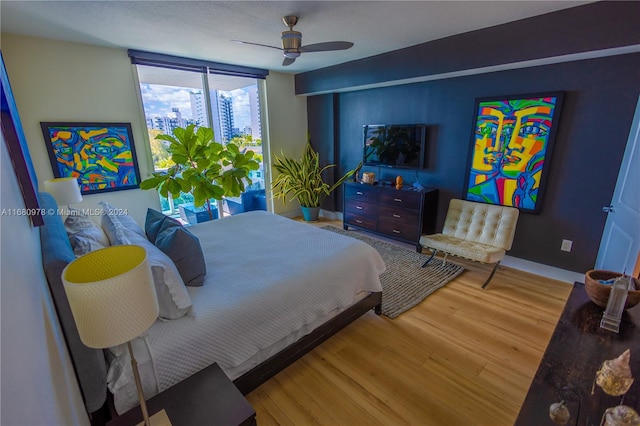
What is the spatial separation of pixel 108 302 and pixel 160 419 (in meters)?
0.68

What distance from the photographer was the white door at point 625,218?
6.98ft

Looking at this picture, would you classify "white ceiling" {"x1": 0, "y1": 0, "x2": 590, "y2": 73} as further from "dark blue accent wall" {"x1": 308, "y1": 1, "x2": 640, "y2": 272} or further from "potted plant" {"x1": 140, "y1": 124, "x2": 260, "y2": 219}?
"potted plant" {"x1": 140, "y1": 124, "x2": 260, "y2": 219}

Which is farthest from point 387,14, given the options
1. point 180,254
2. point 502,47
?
point 180,254

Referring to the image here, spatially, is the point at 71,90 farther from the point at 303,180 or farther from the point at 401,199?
the point at 401,199

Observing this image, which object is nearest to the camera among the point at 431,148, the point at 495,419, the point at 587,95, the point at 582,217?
the point at 495,419

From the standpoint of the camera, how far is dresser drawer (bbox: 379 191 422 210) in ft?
12.1

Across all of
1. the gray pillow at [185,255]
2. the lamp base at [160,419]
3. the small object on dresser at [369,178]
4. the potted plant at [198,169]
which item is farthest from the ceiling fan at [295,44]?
the lamp base at [160,419]

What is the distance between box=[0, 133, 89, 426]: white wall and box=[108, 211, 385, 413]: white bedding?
1.18 feet

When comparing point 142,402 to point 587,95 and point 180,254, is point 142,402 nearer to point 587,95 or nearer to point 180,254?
point 180,254

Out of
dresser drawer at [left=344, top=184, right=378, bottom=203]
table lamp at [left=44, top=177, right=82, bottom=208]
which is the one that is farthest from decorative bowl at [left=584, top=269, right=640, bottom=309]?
table lamp at [left=44, top=177, right=82, bottom=208]

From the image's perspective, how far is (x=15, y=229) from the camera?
87 centimetres

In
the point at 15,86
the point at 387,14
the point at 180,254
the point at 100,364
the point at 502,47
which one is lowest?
the point at 100,364

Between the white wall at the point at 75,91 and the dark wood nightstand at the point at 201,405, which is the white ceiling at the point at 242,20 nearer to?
the white wall at the point at 75,91

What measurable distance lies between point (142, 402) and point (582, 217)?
375 centimetres
